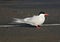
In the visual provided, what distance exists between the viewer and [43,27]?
10.2 meters

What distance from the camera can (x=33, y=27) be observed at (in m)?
9.96

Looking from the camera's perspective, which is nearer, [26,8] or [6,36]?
[6,36]

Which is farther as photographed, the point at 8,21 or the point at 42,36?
the point at 8,21

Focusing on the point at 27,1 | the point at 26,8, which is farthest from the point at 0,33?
the point at 27,1

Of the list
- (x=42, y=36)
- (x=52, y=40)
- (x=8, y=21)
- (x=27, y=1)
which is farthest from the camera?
(x=27, y=1)

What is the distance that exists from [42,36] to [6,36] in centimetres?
117

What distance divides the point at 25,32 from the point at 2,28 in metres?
1.10

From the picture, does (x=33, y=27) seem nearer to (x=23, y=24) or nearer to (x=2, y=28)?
(x=23, y=24)

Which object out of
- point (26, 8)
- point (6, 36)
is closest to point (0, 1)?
point (26, 8)

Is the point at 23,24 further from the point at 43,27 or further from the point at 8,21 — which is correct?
the point at 8,21

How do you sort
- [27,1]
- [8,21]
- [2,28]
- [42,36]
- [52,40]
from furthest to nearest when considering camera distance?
[27,1] → [8,21] → [2,28] → [42,36] → [52,40]

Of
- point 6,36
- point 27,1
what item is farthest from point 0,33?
point 27,1

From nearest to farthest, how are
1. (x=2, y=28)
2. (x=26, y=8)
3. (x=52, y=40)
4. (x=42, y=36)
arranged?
(x=52, y=40)
(x=42, y=36)
(x=2, y=28)
(x=26, y=8)

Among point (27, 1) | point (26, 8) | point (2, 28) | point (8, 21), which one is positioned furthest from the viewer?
point (27, 1)
